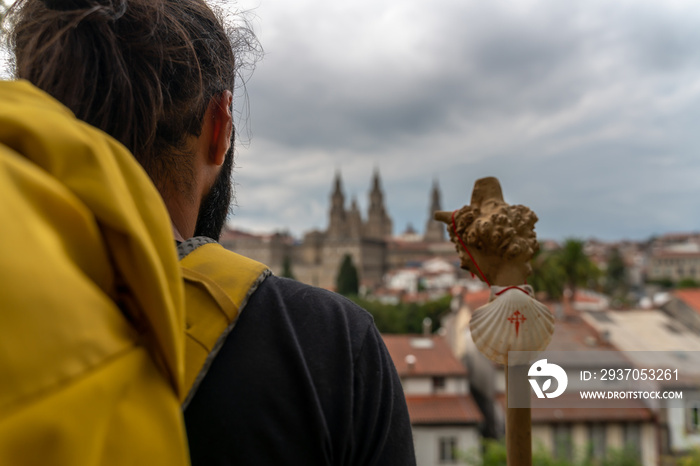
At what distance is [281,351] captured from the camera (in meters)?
0.73

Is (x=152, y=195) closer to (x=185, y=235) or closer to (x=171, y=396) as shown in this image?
(x=171, y=396)

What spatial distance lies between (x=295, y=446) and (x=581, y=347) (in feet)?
50.0

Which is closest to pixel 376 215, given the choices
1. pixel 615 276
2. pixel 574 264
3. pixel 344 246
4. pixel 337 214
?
pixel 337 214

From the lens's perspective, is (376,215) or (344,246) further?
(376,215)

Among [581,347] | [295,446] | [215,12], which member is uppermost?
[215,12]

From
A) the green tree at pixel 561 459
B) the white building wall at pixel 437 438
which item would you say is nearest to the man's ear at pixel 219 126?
the green tree at pixel 561 459

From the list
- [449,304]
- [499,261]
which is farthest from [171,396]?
[449,304]

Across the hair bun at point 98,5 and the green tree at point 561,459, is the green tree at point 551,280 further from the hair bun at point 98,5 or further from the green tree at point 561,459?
the hair bun at point 98,5

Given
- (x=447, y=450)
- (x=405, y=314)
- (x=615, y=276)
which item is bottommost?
(x=447, y=450)

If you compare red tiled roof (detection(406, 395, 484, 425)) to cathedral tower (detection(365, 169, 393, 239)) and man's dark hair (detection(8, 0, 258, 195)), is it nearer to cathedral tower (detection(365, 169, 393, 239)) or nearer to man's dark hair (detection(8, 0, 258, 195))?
man's dark hair (detection(8, 0, 258, 195))

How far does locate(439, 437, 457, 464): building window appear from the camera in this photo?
13961 mm

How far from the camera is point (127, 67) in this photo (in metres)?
0.77

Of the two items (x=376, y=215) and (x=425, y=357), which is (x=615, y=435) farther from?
(x=376, y=215)

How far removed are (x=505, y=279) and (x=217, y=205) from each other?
34.2 inches
